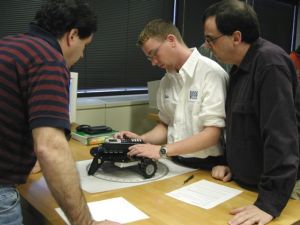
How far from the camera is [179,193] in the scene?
1342mm

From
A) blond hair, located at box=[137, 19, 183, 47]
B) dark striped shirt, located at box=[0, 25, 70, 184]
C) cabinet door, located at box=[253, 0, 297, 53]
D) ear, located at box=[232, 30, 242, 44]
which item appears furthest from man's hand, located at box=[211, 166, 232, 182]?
cabinet door, located at box=[253, 0, 297, 53]

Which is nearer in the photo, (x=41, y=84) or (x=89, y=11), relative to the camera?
(x=41, y=84)

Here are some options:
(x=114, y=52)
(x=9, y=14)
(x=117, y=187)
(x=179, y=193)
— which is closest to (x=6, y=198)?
(x=117, y=187)

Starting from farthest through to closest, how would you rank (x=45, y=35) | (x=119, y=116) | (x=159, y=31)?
(x=119, y=116)
(x=159, y=31)
(x=45, y=35)

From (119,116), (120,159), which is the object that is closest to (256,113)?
(120,159)

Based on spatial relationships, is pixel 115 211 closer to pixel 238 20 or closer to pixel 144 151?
pixel 144 151

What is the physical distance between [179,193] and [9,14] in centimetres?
190

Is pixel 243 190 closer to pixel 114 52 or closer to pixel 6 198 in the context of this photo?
pixel 6 198

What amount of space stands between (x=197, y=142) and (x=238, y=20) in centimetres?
53

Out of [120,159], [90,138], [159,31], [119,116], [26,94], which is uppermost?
[159,31]

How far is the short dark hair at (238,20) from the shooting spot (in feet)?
4.41

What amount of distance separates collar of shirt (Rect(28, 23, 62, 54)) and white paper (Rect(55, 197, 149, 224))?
54cm

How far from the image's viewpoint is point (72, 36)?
3.73ft

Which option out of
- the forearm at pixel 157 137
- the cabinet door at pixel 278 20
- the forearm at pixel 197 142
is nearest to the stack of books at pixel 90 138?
the forearm at pixel 157 137
